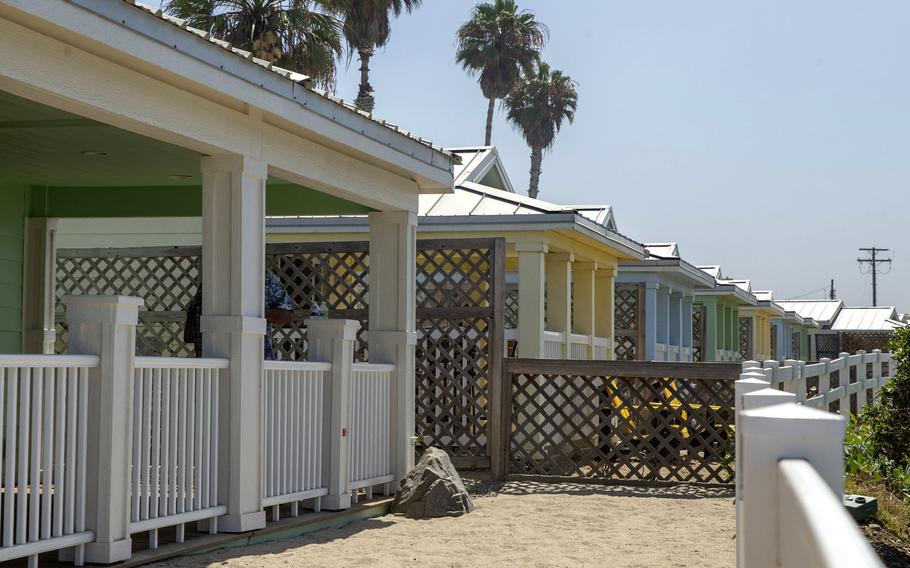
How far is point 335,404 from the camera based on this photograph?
8.30m

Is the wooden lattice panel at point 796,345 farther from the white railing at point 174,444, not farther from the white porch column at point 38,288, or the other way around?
the white railing at point 174,444

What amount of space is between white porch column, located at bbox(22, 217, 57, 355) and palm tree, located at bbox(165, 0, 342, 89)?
12415 mm

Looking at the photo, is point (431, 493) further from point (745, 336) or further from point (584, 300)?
point (745, 336)

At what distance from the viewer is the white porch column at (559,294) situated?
1451 cm

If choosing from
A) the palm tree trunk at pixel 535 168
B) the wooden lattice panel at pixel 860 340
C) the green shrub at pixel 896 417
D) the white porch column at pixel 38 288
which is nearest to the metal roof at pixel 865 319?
the wooden lattice panel at pixel 860 340

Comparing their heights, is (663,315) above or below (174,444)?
above

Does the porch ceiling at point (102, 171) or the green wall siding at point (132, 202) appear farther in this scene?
the green wall siding at point (132, 202)

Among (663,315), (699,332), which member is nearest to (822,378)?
(663,315)

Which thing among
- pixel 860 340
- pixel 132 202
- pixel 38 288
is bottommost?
pixel 860 340

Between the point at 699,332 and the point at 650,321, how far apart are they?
30.9 feet

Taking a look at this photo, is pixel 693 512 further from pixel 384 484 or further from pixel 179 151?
pixel 179 151

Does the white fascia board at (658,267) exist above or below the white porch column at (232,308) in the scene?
above

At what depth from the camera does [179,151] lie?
7.88 meters

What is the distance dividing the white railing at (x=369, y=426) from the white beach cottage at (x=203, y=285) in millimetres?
30
